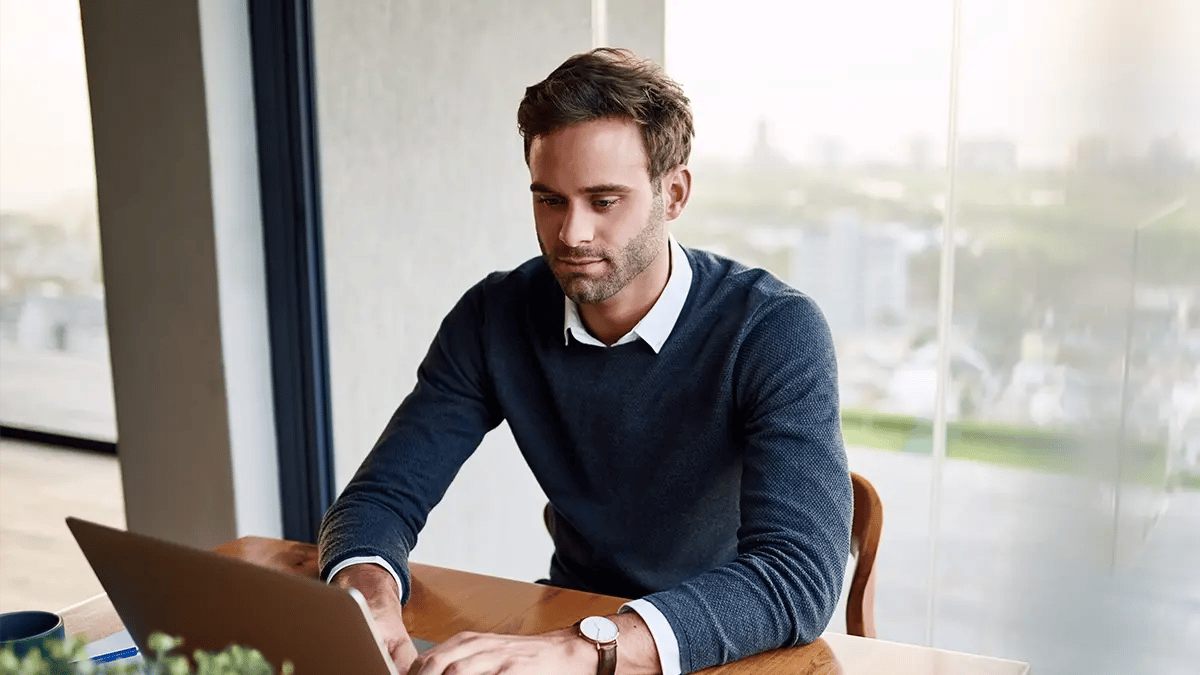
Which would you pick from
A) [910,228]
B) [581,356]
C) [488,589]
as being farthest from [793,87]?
A: [488,589]

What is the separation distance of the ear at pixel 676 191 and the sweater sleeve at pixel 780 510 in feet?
0.69

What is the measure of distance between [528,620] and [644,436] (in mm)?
358

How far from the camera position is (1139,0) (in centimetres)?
202

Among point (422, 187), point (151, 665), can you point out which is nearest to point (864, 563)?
point (151, 665)

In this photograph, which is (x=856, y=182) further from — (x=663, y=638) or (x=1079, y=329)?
(x=663, y=638)

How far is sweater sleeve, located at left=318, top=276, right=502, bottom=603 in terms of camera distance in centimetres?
137

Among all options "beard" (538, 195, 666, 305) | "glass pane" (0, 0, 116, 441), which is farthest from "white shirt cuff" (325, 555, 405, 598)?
"glass pane" (0, 0, 116, 441)

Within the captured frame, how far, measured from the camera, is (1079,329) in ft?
7.04

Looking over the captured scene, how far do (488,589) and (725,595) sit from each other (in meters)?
0.31

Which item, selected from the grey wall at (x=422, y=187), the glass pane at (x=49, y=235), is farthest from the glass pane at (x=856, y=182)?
the glass pane at (x=49, y=235)

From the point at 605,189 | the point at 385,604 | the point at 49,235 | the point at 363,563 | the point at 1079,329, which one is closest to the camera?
the point at 385,604

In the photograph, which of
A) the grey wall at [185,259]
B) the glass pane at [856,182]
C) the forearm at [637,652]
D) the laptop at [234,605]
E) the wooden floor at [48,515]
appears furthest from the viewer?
the wooden floor at [48,515]

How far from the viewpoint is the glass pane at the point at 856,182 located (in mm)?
2268

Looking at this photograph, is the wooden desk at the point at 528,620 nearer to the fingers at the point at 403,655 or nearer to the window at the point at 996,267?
the fingers at the point at 403,655
